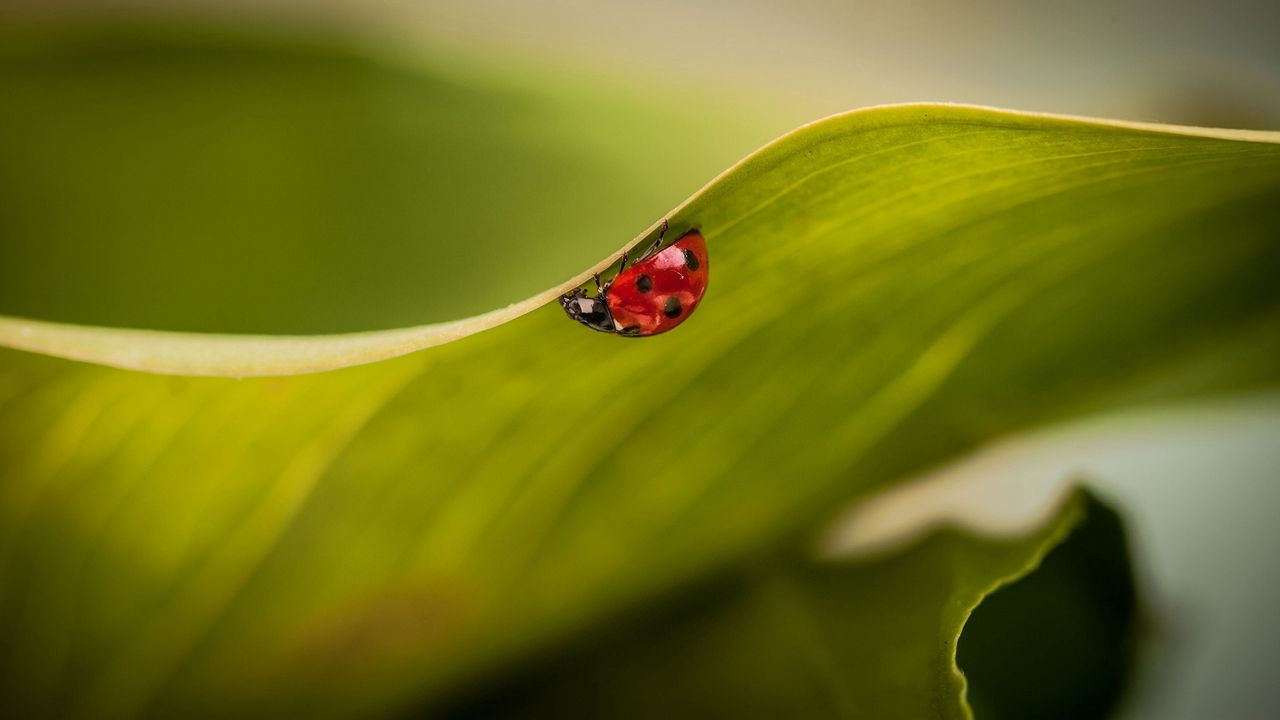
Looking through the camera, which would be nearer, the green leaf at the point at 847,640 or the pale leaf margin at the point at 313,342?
the pale leaf margin at the point at 313,342

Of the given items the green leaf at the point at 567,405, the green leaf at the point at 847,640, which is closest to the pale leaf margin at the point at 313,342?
the green leaf at the point at 567,405

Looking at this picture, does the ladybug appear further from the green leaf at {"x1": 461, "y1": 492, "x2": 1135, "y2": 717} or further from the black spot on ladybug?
the green leaf at {"x1": 461, "y1": 492, "x2": 1135, "y2": 717}

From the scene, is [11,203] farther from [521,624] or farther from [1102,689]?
[1102,689]

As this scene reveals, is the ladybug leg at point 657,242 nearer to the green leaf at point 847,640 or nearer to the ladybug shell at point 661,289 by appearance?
the ladybug shell at point 661,289

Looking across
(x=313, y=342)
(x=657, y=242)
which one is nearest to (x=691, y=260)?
(x=657, y=242)

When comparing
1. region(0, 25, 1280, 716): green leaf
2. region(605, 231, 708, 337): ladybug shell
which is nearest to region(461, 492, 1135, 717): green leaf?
region(0, 25, 1280, 716): green leaf

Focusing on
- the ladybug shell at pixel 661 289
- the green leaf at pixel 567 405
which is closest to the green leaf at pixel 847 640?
the green leaf at pixel 567 405

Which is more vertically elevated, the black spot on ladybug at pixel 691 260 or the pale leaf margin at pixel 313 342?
the black spot on ladybug at pixel 691 260

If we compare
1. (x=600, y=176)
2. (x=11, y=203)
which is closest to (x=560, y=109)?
(x=600, y=176)
